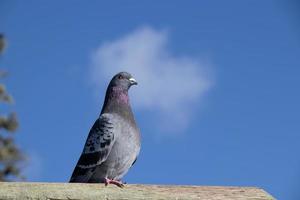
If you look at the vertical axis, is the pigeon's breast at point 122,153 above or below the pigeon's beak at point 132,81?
below

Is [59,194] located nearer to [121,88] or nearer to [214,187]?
[214,187]

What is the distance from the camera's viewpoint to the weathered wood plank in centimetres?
508

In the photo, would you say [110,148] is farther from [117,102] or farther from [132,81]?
[132,81]

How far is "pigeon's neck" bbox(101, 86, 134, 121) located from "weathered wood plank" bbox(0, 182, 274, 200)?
2402 millimetres

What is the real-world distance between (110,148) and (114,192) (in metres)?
2.17

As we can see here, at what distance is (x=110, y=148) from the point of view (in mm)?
7355

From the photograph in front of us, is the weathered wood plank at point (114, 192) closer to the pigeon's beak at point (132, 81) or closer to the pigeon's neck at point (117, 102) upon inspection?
the pigeon's neck at point (117, 102)

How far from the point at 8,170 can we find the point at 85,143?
1239 cm

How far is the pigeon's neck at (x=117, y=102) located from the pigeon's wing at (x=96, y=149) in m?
0.17

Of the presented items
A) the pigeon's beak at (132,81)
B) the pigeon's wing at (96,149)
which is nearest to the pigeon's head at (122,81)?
the pigeon's beak at (132,81)

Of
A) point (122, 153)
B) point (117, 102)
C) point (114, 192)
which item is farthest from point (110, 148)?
point (114, 192)

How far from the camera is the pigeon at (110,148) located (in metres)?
7.30

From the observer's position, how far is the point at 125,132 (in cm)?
747

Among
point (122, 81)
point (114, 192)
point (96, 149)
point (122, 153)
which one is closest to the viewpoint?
point (114, 192)
